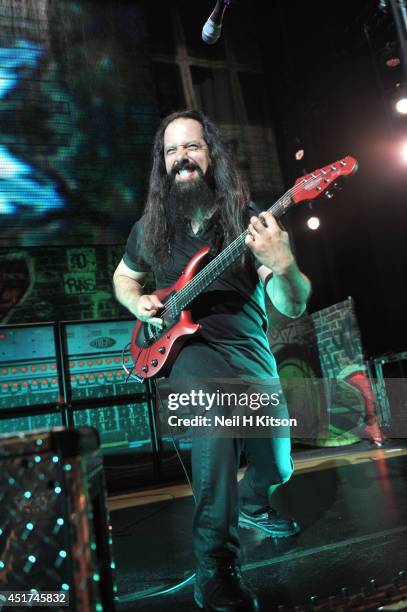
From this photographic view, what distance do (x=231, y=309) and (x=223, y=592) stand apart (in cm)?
94

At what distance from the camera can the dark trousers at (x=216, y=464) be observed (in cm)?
141

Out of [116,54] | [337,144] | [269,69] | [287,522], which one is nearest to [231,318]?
[287,522]

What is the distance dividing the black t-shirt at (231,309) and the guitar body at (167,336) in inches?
2.7

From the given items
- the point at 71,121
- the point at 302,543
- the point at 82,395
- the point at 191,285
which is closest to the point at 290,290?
the point at 191,285

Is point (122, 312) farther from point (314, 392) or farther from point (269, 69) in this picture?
point (269, 69)

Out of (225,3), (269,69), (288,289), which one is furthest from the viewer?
(269,69)

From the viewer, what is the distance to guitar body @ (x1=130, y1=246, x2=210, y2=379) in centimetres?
176

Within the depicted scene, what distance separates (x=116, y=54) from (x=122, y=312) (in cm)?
300

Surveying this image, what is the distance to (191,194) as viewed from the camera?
205 centimetres

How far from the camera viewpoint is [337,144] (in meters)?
5.61

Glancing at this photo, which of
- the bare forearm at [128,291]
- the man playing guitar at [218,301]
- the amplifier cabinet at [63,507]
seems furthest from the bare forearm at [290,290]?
the amplifier cabinet at [63,507]

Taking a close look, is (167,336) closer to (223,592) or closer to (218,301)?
(218,301)

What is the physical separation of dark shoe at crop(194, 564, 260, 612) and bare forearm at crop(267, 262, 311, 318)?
2.71 feet

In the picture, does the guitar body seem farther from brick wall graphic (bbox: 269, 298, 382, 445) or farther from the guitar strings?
brick wall graphic (bbox: 269, 298, 382, 445)
